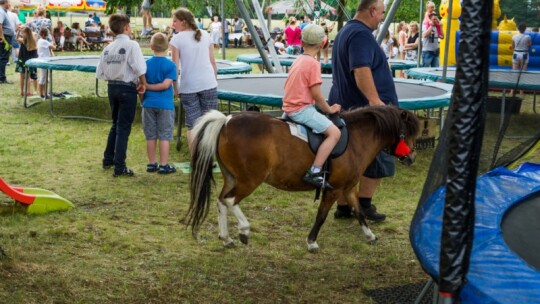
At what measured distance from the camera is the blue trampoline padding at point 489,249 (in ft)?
8.12

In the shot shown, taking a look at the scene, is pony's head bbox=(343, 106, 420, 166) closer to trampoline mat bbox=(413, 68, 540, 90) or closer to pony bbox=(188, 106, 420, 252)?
pony bbox=(188, 106, 420, 252)

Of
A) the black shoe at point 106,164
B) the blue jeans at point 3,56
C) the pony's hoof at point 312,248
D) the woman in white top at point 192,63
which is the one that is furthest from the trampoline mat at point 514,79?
the blue jeans at point 3,56

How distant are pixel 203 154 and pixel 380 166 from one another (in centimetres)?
157

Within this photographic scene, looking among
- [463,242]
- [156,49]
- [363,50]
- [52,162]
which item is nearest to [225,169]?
[363,50]

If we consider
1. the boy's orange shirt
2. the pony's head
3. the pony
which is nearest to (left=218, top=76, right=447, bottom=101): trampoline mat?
the pony's head

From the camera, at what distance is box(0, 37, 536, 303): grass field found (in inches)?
172

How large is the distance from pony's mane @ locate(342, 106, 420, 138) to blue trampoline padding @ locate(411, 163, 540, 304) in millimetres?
1557

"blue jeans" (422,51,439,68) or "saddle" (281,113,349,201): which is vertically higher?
"blue jeans" (422,51,439,68)

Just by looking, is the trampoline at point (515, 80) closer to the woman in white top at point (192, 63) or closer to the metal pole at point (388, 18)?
the woman in white top at point (192, 63)

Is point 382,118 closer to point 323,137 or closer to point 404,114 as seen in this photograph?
point 404,114

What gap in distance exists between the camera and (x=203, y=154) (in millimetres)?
4887

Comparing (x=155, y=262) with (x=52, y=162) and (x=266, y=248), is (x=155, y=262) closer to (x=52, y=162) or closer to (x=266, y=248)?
(x=266, y=248)

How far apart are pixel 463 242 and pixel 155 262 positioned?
2867 millimetres

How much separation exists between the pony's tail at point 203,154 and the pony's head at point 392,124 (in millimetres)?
950
